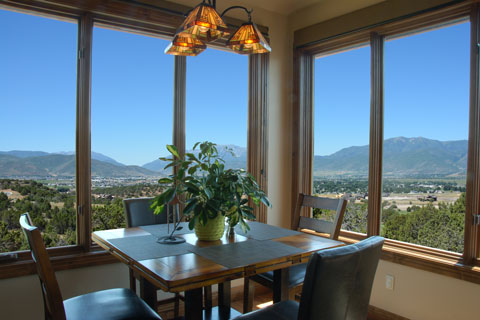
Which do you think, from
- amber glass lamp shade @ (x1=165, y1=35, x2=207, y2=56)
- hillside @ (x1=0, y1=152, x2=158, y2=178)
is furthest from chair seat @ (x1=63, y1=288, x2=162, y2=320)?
amber glass lamp shade @ (x1=165, y1=35, x2=207, y2=56)

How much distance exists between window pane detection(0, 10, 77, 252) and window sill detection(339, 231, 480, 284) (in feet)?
7.80

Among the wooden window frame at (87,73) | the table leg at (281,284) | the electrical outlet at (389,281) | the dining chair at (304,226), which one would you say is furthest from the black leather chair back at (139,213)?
the electrical outlet at (389,281)

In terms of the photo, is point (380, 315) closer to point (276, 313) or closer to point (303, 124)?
point (276, 313)

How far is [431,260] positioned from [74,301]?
2286 mm

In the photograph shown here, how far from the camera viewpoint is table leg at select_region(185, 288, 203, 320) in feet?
5.37

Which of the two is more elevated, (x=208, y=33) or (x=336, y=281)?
(x=208, y=33)

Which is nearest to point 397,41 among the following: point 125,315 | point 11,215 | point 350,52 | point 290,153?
point 350,52

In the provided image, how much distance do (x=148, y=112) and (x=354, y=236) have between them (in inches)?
79.6

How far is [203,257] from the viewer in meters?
1.74

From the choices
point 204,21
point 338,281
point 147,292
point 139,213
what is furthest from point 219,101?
point 338,281

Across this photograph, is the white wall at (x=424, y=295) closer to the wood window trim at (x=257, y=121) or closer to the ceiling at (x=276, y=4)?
the wood window trim at (x=257, y=121)

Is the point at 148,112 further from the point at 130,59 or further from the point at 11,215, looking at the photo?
the point at 11,215

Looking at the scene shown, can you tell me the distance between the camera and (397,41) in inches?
115

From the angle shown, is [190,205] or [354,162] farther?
[354,162]
